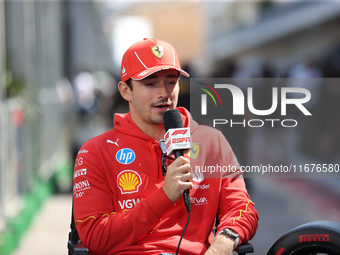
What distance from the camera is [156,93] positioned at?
9.73 ft

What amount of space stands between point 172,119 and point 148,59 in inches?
15.6

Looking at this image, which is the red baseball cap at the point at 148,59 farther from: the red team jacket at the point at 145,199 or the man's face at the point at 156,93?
the red team jacket at the point at 145,199

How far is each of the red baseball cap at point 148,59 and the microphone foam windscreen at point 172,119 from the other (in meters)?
0.26

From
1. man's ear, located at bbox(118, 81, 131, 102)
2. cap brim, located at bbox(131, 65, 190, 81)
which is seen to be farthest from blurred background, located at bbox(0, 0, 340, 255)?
man's ear, located at bbox(118, 81, 131, 102)

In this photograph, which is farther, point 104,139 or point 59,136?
point 59,136

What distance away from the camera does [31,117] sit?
8.41 m

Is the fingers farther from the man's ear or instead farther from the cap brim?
the man's ear

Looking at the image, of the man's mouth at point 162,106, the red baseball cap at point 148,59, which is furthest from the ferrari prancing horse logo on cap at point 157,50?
the man's mouth at point 162,106

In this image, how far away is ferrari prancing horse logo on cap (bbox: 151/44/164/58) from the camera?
116 inches

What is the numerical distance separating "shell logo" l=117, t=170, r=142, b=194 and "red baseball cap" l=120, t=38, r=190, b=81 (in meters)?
0.51

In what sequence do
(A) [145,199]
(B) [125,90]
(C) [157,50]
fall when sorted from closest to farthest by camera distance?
1. (A) [145,199]
2. (C) [157,50]
3. (B) [125,90]

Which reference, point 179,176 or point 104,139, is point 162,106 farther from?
point 179,176

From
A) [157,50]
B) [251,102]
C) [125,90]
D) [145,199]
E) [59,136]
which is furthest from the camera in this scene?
[59,136]

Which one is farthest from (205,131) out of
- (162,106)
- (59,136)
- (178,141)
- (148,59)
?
(59,136)
